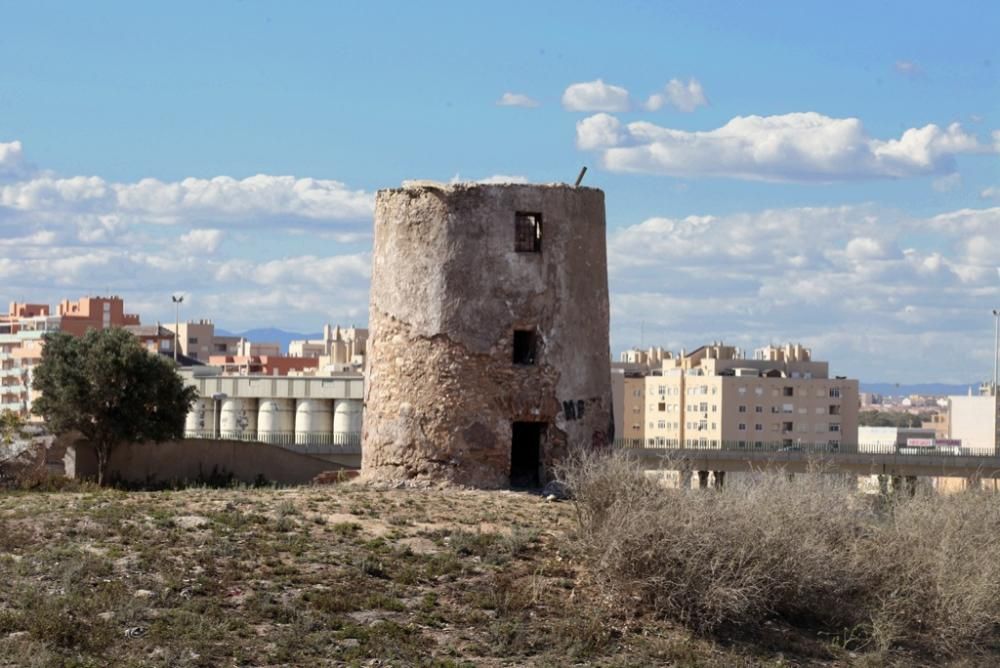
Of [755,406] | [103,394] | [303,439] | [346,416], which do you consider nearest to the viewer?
Answer: [103,394]

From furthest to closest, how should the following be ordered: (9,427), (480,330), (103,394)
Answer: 1. (103,394)
2. (9,427)
3. (480,330)

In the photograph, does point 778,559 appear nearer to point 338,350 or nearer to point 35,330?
point 338,350

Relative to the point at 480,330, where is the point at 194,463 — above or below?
below

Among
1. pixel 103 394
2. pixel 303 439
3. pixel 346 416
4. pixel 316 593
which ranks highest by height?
pixel 103 394

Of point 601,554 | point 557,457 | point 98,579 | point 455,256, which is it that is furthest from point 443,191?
point 98,579

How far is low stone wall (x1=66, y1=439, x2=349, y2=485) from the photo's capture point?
109ft

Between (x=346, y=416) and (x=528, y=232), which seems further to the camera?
(x=346, y=416)

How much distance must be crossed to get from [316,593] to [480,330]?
606 centimetres

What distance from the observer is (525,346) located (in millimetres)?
25062

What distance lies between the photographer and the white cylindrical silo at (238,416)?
203 feet

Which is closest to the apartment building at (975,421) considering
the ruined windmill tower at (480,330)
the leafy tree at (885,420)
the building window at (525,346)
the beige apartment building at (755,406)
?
the beige apartment building at (755,406)

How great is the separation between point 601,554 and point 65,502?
7.22 metres

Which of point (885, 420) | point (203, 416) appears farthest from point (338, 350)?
point (885, 420)

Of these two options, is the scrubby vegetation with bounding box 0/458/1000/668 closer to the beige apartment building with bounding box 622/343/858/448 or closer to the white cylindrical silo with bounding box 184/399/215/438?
the white cylindrical silo with bounding box 184/399/215/438
